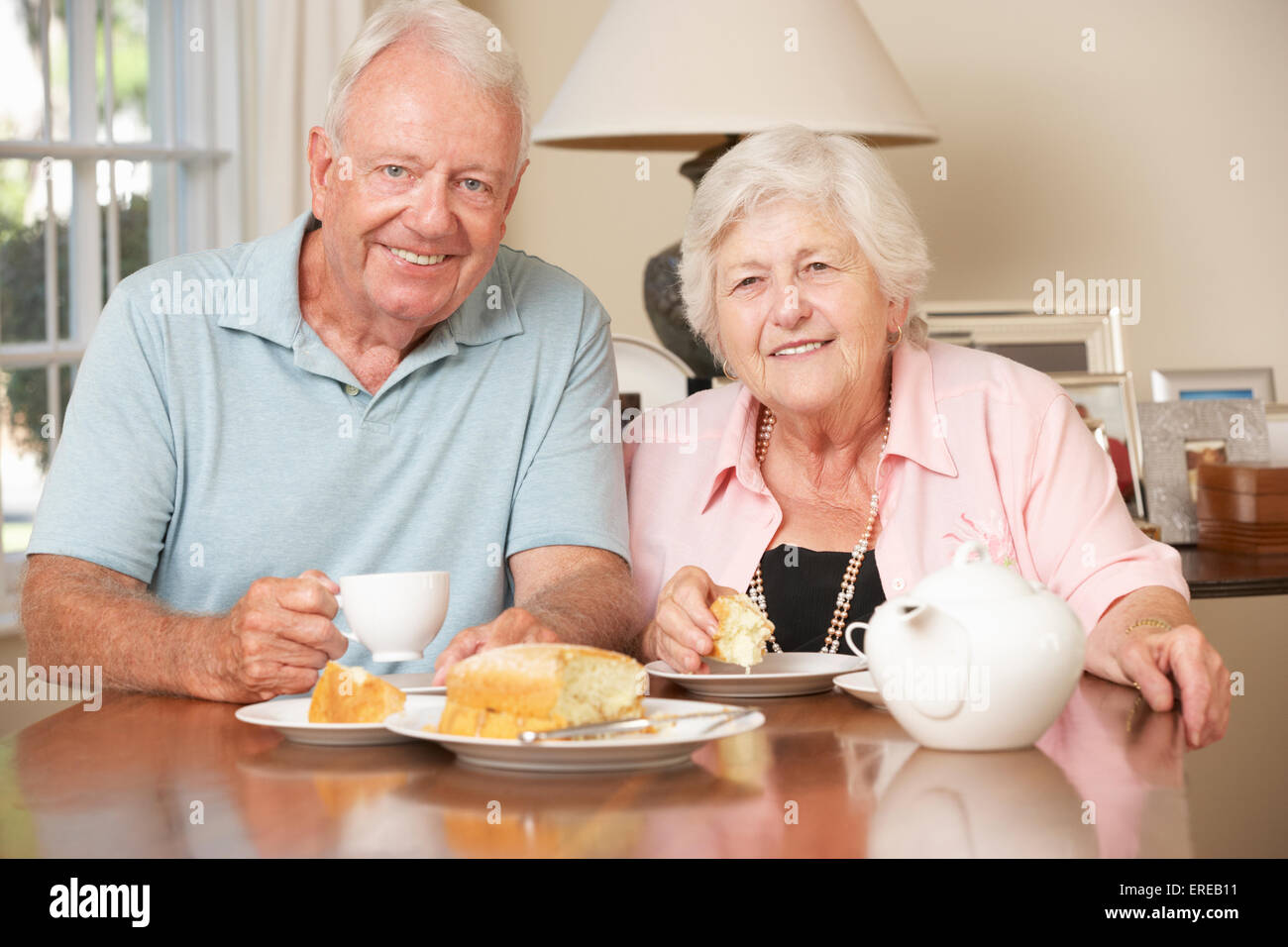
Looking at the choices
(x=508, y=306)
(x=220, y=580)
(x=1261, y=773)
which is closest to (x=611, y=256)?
(x=508, y=306)

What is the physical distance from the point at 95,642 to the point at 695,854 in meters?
0.87

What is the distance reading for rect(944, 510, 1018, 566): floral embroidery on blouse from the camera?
172 centimetres

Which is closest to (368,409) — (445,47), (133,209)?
(445,47)

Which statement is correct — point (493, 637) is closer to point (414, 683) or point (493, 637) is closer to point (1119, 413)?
point (414, 683)

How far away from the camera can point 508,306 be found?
75.2 inches

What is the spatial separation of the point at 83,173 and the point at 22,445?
0.69 m

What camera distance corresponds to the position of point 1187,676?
123 centimetres

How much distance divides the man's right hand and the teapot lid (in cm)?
55

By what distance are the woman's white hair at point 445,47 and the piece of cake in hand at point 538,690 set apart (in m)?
0.86

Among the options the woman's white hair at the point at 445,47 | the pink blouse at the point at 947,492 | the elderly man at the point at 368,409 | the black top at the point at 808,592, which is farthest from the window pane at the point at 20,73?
the black top at the point at 808,592

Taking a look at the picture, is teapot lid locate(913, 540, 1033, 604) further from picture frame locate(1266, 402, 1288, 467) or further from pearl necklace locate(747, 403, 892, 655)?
picture frame locate(1266, 402, 1288, 467)

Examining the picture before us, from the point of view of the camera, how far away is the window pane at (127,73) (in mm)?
3432

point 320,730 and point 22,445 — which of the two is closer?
point 320,730
